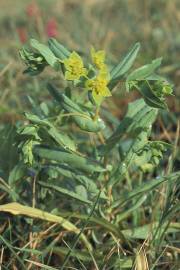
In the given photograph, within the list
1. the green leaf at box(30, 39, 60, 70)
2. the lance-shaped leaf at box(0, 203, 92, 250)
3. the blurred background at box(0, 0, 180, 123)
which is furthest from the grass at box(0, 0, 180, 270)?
the blurred background at box(0, 0, 180, 123)

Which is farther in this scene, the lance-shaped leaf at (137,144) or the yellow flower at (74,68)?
the lance-shaped leaf at (137,144)

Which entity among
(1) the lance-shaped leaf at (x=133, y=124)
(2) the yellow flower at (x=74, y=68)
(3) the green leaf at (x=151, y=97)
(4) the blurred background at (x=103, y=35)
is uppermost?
(4) the blurred background at (x=103, y=35)

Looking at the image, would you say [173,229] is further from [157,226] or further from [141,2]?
[141,2]

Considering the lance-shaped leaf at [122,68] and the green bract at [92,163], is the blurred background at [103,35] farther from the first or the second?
the lance-shaped leaf at [122,68]

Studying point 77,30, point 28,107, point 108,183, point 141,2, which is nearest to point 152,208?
point 108,183

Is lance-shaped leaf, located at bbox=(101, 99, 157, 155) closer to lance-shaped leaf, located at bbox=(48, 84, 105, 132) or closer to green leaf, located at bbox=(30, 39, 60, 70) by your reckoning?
lance-shaped leaf, located at bbox=(48, 84, 105, 132)

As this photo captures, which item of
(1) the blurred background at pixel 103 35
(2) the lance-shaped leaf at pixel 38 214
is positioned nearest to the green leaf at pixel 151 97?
(2) the lance-shaped leaf at pixel 38 214


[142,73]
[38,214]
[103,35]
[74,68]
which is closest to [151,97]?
[142,73]
